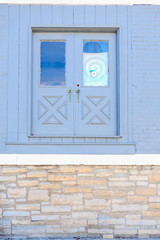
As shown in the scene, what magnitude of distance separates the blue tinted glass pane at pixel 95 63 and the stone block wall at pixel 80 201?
151cm

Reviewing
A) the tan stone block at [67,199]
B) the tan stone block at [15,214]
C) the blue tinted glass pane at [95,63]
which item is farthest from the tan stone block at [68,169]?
the blue tinted glass pane at [95,63]

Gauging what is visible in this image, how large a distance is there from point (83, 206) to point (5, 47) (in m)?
2.99

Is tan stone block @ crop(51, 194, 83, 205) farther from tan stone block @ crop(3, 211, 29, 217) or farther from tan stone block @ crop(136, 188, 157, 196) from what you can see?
tan stone block @ crop(136, 188, 157, 196)

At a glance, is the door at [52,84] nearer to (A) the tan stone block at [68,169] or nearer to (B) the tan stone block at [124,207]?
(A) the tan stone block at [68,169]

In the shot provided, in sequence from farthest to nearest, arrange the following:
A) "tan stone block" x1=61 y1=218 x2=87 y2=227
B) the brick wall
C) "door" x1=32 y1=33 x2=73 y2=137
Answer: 1. "door" x1=32 y1=33 x2=73 y2=137
2. the brick wall
3. "tan stone block" x1=61 y1=218 x2=87 y2=227

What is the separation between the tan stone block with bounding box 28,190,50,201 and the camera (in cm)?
489

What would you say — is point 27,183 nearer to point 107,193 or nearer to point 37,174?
point 37,174

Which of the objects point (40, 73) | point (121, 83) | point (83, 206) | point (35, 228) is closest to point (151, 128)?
point (121, 83)

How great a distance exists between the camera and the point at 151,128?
197 inches

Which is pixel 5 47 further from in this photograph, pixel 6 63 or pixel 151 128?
pixel 151 128

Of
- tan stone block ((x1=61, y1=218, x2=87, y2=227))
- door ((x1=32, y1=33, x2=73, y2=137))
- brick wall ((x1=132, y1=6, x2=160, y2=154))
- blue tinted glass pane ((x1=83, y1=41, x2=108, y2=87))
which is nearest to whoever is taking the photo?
tan stone block ((x1=61, y1=218, x2=87, y2=227))

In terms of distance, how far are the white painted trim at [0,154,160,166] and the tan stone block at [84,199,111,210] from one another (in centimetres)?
63

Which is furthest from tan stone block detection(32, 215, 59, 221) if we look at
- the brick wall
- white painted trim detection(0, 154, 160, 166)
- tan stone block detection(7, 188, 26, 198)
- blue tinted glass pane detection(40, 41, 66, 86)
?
blue tinted glass pane detection(40, 41, 66, 86)

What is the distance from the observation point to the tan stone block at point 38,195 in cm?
489
